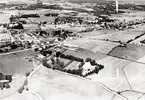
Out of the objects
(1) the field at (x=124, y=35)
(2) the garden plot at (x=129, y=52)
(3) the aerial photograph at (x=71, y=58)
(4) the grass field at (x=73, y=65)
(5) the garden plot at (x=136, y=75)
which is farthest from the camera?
(1) the field at (x=124, y=35)

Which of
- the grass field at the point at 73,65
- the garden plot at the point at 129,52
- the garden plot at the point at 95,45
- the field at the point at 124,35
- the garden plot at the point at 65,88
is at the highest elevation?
the field at the point at 124,35

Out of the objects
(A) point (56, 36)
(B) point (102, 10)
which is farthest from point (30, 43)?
(B) point (102, 10)

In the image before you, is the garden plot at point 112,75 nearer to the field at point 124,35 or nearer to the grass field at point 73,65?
the grass field at point 73,65

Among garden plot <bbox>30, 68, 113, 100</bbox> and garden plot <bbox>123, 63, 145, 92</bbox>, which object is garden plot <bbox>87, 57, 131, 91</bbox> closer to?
garden plot <bbox>123, 63, 145, 92</bbox>

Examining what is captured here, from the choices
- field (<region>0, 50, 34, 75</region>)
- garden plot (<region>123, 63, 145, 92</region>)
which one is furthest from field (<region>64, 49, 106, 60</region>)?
field (<region>0, 50, 34, 75</region>)

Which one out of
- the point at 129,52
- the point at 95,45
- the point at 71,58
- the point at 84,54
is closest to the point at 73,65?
the point at 71,58

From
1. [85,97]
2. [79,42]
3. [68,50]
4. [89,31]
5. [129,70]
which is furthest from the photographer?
[89,31]

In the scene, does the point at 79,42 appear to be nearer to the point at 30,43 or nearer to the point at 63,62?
the point at 30,43

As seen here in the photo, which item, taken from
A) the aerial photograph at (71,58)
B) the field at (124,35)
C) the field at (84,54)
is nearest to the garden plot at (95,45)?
the aerial photograph at (71,58)
